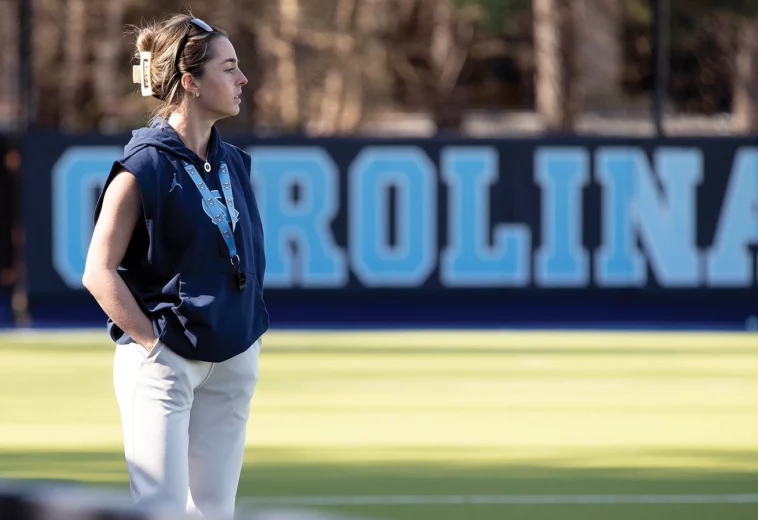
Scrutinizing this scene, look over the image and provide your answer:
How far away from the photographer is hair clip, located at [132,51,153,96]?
4.53 meters

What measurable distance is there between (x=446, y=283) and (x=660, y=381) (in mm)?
4416

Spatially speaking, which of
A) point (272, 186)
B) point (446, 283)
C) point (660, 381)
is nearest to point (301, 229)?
point (272, 186)

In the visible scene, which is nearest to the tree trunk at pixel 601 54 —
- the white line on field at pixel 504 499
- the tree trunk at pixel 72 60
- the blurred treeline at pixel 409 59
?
the blurred treeline at pixel 409 59

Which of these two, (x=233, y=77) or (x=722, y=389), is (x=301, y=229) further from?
(x=233, y=77)

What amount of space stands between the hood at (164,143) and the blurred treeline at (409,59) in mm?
25138

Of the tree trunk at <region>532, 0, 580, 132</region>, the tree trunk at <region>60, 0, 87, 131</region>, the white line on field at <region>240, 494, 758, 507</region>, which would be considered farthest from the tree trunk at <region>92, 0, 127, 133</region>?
the white line on field at <region>240, 494, 758, 507</region>

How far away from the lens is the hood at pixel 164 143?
441 centimetres

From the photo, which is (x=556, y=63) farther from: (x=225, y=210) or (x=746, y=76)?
(x=225, y=210)

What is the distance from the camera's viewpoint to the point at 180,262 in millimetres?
4406

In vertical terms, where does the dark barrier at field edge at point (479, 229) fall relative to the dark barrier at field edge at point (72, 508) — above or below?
below

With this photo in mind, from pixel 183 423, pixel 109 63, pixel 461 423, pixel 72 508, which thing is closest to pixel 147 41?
pixel 183 423

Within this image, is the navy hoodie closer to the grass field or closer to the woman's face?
the woman's face

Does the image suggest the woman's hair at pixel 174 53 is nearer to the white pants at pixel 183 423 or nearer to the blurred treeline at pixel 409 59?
the white pants at pixel 183 423

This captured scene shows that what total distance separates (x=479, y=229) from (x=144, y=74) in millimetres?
11943
